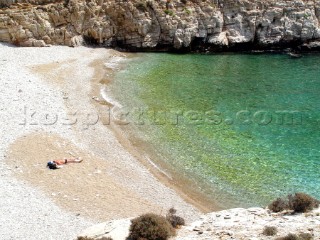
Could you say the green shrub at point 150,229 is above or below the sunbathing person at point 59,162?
above

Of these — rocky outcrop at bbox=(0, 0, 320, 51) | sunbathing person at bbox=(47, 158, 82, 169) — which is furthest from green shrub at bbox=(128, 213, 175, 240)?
rocky outcrop at bbox=(0, 0, 320, 51)

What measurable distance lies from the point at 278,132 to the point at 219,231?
1784 centimetres

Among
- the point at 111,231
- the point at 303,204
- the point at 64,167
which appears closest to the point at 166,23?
the point at 64,167

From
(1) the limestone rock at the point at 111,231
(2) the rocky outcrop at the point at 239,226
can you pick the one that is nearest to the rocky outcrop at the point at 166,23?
(1) the limestone rock at the point at 111,231

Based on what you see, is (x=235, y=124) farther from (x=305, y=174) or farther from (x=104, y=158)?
(x=104, y=158)

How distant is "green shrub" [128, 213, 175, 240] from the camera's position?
15.5 meters

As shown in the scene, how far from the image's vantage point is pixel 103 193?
76.2 ft

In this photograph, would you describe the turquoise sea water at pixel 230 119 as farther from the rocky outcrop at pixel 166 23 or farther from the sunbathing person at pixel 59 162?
the sunbathing person at pixel 59 162

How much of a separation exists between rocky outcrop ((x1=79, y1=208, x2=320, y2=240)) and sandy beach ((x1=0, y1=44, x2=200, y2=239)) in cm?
323

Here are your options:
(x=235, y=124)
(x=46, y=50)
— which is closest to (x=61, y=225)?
(x=235, y=124)

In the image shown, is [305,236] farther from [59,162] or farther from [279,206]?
[59,162]

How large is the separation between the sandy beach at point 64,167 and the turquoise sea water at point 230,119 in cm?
250

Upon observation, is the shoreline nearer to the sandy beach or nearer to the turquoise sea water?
the sandy beach

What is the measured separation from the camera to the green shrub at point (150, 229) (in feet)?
50.9
